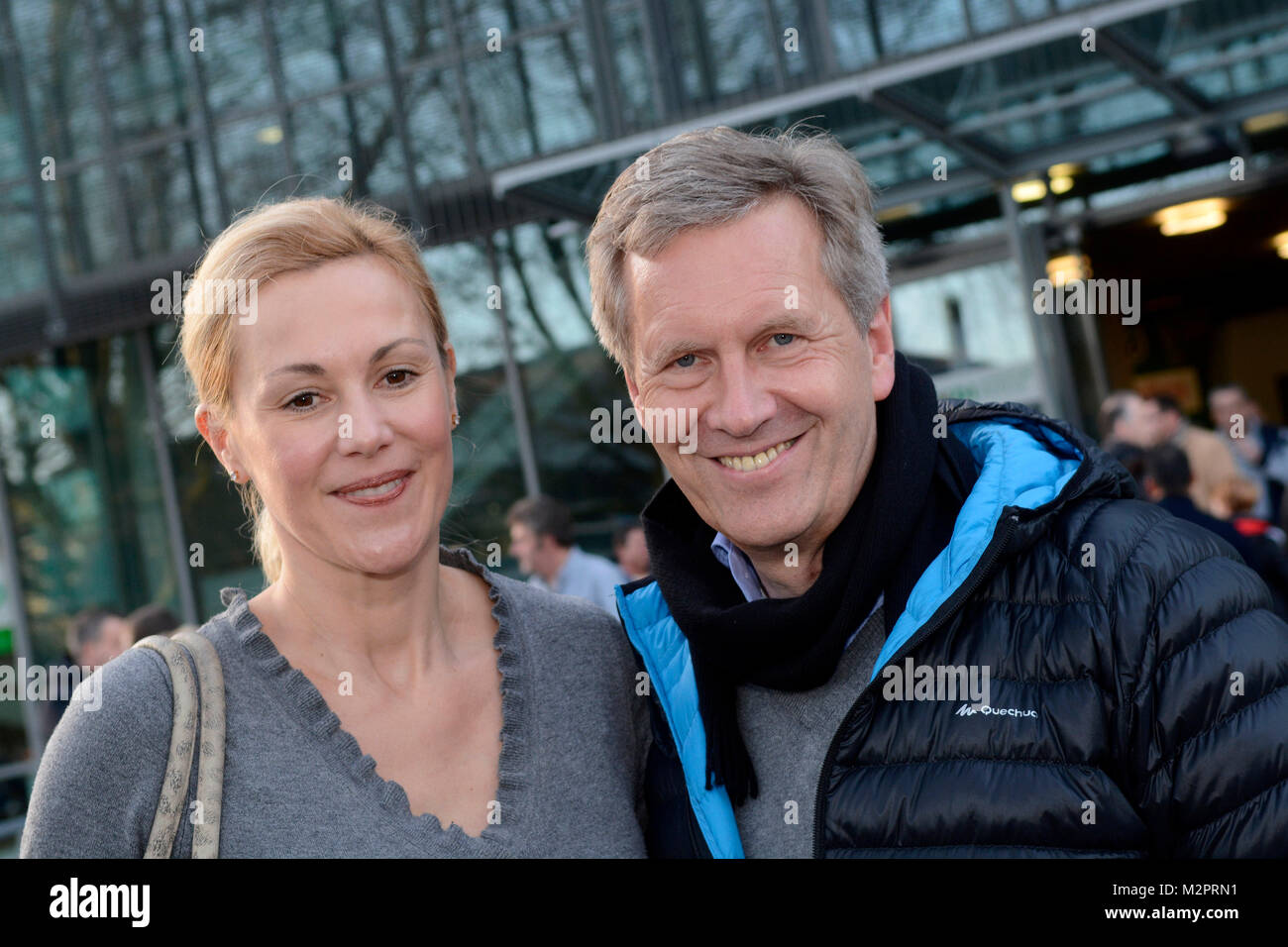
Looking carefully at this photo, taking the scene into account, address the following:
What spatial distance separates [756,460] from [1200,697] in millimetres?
788

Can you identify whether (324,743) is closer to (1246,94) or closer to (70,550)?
(1246,94)

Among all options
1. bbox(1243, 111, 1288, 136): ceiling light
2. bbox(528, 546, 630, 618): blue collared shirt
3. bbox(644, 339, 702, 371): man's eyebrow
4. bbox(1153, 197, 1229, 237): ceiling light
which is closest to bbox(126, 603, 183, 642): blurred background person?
bbox(528, 546, 630, 618): blue collared shirt

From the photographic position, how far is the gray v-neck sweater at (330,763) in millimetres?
1860

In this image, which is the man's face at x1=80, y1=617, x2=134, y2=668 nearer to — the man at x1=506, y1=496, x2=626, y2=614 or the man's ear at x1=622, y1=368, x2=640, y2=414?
the man at x1=506, y1=496, x2=626, y2=614

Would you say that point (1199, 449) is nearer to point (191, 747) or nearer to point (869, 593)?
point (869, 593)

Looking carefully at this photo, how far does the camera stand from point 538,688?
2.34 m

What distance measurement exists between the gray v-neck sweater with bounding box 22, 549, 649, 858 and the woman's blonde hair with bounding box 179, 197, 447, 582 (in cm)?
38

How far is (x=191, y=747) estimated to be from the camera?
1.92 metres

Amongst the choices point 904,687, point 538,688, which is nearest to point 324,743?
point 538,688

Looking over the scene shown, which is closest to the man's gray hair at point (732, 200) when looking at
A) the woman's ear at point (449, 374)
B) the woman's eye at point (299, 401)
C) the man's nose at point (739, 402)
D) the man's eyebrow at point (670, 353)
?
the man's eyebrow at point (670, 353)

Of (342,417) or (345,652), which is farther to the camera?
(345,652)

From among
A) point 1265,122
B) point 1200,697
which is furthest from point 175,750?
point 1265,122

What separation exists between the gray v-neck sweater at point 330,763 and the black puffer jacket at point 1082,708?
508 mm

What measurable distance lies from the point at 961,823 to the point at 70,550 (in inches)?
392
